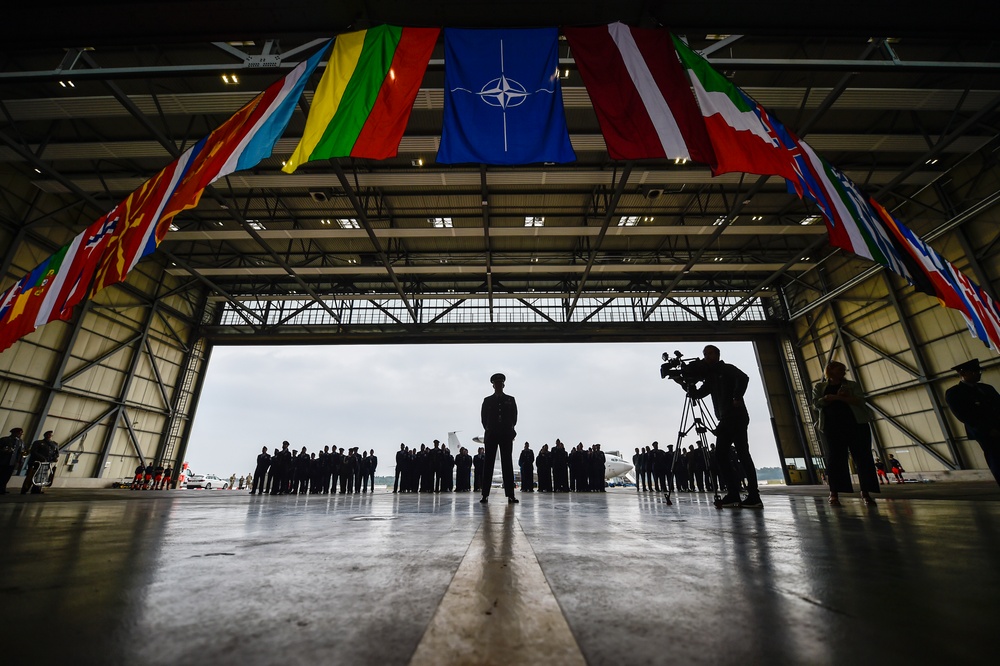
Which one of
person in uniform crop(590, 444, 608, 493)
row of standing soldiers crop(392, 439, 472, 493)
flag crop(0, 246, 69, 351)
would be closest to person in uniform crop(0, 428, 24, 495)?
flag crop(0, 246, 69, 351)

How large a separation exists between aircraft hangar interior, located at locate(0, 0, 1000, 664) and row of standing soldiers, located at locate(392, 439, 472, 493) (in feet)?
17.1

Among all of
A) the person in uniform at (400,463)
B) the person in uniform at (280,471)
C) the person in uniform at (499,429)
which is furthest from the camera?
the person in uniform at (400,463)

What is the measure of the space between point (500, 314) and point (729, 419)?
46.6 feet

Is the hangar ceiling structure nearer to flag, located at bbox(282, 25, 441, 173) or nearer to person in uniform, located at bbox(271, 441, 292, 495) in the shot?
flag, located at bbox(282, 25, 441, 173)

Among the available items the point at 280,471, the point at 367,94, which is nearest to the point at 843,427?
the point at 367,94

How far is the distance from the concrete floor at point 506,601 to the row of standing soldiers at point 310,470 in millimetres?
Answer: 12201

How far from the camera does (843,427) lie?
12.5 feet

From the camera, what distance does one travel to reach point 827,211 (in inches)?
141

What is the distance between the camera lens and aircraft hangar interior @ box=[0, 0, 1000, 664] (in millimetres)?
709

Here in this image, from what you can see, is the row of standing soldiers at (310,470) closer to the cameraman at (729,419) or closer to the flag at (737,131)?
the cameraman at (729,419)

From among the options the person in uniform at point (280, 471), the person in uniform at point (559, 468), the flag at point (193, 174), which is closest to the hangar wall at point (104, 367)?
the person in uniform at point (280, 471)

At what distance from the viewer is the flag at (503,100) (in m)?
3.77

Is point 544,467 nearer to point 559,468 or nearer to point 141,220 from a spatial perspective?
point 559,468

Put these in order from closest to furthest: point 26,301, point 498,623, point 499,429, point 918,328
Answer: point 498,623 < point 26,301 < point 499,429 < point 918,328
